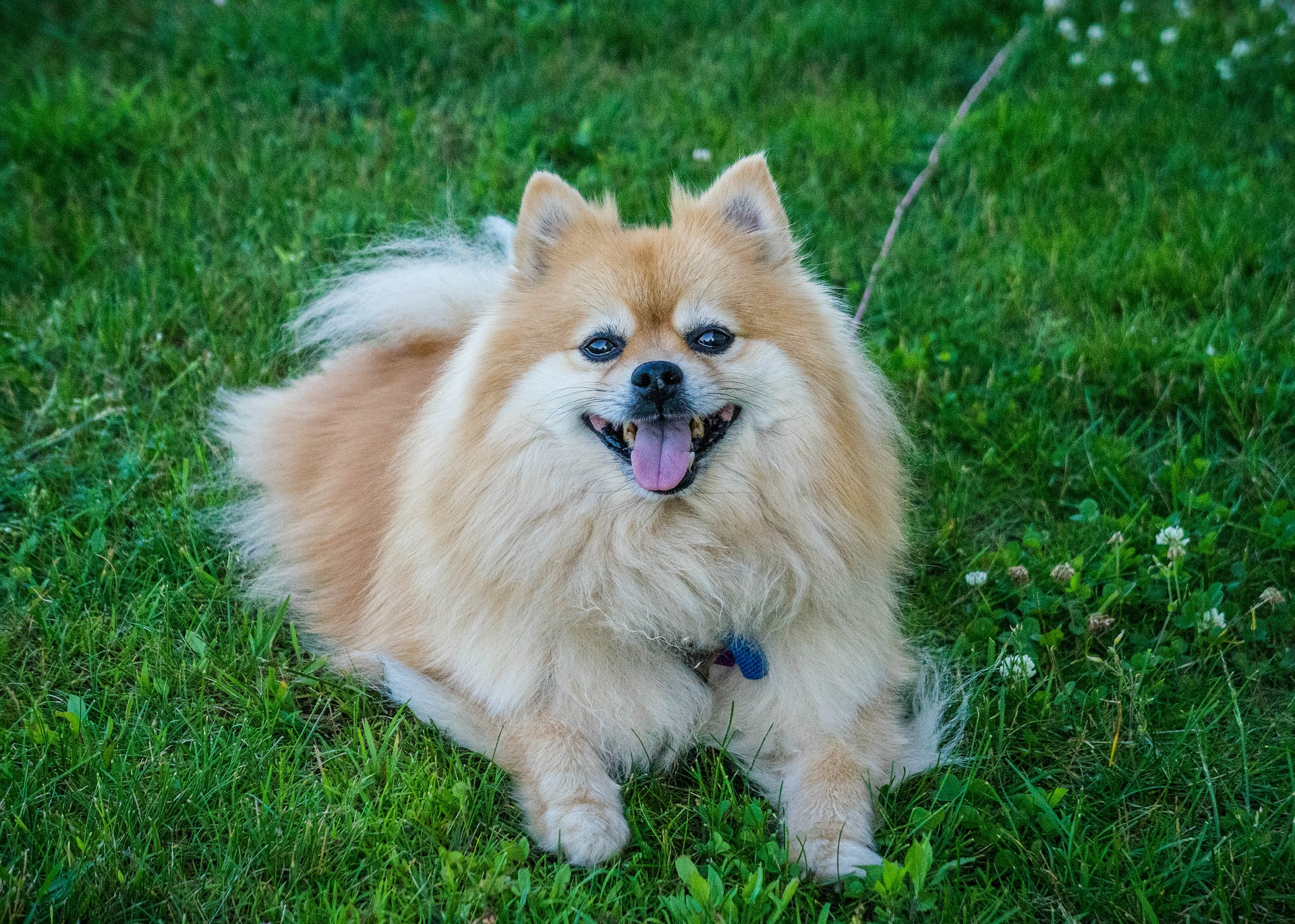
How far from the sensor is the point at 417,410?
119 inches

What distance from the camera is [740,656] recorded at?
2562 millimetres

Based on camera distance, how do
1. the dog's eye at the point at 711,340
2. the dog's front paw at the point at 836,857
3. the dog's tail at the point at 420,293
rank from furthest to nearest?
1. the dog's tail at the point at 420,293
2. the dog's eye at the point at 711,340
3. the dog's front paw at the point at 836,857

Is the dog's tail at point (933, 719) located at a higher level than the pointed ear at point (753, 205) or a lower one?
lower

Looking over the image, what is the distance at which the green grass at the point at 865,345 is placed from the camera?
224 centimetres

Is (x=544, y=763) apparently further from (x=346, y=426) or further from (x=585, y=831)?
(x=346, y=426)

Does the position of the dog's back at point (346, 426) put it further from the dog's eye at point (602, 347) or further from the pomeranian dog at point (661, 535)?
the dog's eye at point (602, 347)

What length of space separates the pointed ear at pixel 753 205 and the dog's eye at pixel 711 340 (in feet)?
1.07

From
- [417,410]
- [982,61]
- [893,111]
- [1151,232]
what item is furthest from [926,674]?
[982,61]

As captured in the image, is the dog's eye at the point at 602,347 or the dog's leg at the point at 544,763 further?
the dog's eye at the point at 602,347

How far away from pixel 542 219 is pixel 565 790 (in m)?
1.36

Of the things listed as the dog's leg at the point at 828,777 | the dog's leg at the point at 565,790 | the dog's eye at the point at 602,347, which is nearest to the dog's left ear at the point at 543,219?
the dog's eye at the point at 602,347

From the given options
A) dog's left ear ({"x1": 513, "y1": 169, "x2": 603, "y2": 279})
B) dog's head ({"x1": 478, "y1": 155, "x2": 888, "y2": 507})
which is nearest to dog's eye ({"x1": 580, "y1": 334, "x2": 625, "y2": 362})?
dog's head ({"x1": 478, "y1": 155, "x2": 888, "y2": 507})

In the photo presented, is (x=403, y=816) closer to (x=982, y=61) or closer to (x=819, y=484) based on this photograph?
(x=819, y=484)

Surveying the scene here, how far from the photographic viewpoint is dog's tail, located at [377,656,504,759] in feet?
8.49
